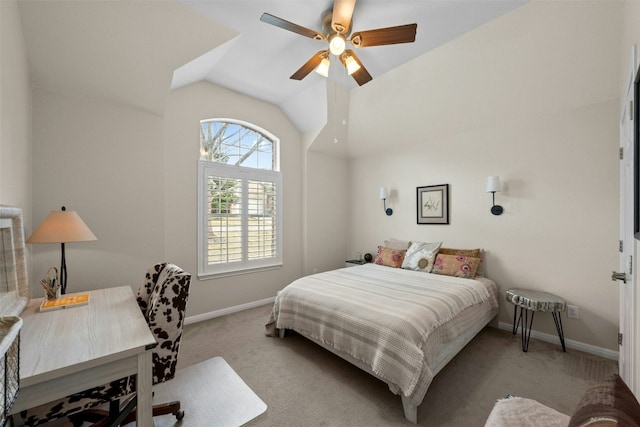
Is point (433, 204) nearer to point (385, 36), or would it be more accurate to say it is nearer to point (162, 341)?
point (385, 36)

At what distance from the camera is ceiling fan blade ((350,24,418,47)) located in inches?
75.0

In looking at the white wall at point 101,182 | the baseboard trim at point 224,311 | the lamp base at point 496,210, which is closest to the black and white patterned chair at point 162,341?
the white wall at point 101,182

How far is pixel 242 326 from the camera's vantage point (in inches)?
124

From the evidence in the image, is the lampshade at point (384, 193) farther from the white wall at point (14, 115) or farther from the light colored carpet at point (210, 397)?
→ the white wall at point (14, 115)

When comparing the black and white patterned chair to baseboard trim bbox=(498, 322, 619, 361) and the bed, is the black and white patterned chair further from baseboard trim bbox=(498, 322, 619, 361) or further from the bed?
baseboard trim bbox=(498, 322, 619, 361)

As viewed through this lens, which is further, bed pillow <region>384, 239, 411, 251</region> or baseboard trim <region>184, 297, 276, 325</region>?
bed pillow <region>384, 239, 411, 251</region>

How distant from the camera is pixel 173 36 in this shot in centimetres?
222

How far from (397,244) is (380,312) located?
2.12 m

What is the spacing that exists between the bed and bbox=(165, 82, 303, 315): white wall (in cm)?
102

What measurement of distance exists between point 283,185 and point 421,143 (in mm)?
2207

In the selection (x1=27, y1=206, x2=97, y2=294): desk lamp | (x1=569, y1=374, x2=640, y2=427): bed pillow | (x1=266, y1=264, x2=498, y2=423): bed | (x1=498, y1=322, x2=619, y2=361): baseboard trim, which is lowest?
(x1=498, y1=322, x2=619, y2=361): baseboard trim

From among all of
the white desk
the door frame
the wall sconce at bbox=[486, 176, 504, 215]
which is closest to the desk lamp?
the white desk

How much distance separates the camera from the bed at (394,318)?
5.81 feet

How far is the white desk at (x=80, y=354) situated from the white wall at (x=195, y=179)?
1577 mm
